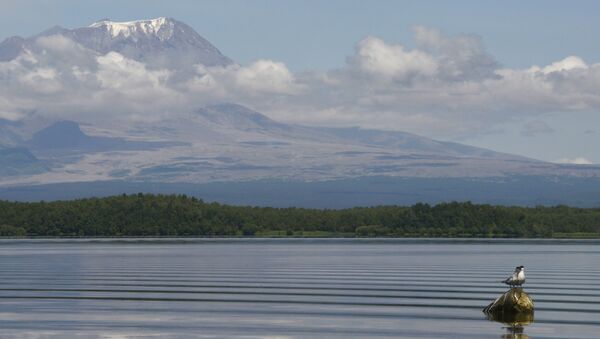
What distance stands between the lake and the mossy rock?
631mm

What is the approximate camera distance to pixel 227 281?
2908 inches

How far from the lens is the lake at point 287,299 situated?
46594 millimetres

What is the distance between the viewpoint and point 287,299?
59812 mm

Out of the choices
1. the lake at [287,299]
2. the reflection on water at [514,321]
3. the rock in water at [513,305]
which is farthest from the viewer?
the rock in water at [513,305]

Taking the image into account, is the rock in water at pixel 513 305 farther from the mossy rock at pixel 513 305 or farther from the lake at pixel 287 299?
the lake at pixel 287 299

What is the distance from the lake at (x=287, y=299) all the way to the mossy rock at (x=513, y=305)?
631 millimetres

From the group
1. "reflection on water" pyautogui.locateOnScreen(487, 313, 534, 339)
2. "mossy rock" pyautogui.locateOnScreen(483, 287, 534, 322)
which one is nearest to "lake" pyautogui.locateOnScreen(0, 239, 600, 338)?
"reflection on water" pyautogui.locateOnScreen(487, 313, 534, 339)

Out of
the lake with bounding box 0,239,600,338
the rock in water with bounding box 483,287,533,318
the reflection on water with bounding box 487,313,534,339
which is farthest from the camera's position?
the rock in water with bounding box 483,287,533,318

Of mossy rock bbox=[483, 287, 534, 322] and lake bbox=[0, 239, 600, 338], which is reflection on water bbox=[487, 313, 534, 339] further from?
lake bbox=[0, 239, 600, 338]

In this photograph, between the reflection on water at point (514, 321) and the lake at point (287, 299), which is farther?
the lake at point (287, 299)

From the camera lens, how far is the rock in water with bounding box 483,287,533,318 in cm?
5059

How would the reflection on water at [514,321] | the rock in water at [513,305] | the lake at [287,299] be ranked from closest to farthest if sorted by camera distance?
the reflection on water at [514,321] < the lake at [287,299] < the rock in water at [513,305]

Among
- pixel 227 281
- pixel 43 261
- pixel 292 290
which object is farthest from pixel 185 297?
pixel 43 261

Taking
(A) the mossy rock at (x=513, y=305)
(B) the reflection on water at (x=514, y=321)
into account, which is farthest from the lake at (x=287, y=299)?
(A) the mossy rock at (x=513, y=305)
